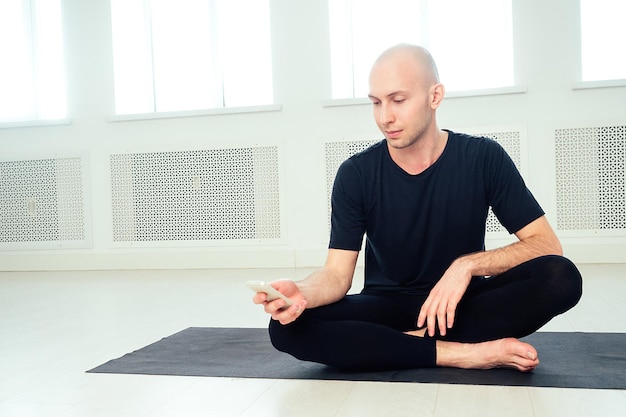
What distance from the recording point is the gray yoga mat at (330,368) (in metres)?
1.67

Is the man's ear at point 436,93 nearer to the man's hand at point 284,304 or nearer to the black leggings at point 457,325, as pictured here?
the black leggings at point 457,325

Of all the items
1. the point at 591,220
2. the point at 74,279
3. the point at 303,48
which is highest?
the point at 303,48

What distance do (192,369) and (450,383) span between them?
716 mm

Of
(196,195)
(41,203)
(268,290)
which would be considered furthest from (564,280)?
(41,203)

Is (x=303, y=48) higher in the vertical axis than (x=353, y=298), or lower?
higher

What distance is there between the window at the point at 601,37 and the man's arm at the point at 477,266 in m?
2.85

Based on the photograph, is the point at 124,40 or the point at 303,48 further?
the point at 124,40

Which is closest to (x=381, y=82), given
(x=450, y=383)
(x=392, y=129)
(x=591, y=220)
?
(x=392, y=129)

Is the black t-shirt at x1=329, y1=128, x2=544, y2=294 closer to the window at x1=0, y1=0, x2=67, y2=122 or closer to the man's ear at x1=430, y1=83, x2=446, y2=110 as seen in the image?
the man's ear at x1=430, y1=83, x2=446, y2=110

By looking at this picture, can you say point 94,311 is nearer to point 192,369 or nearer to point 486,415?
point 192,369

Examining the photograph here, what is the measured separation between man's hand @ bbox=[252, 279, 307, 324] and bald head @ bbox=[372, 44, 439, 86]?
23.9 inches

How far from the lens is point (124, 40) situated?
16.3 feet

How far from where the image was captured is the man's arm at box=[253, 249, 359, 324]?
1.64 m

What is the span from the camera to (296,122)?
459cm
